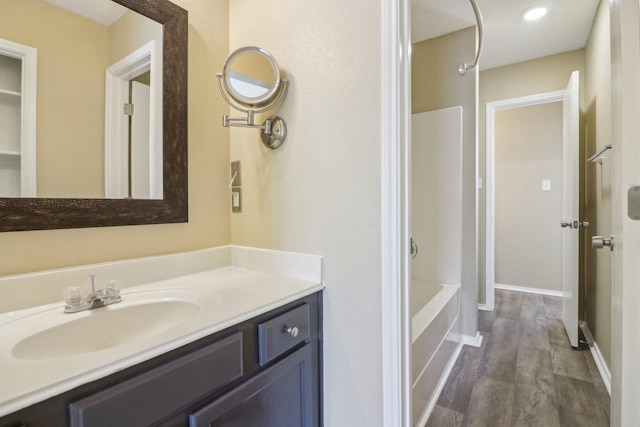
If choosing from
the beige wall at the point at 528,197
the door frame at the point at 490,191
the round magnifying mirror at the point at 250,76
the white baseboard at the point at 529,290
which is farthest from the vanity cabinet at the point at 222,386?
the beige wall at the point at 528,197

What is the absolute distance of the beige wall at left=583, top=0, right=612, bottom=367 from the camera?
71.1 inches

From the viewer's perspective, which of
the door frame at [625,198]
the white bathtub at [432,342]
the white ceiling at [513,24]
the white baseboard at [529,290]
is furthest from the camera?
the white baseboard at [529,290]

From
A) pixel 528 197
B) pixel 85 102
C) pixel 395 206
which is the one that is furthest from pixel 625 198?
pixel 528 197

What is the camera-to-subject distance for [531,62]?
286 cm

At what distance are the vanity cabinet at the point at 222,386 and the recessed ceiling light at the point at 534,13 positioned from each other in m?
2.41

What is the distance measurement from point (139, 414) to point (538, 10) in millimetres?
2943

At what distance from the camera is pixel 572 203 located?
2.13 metres

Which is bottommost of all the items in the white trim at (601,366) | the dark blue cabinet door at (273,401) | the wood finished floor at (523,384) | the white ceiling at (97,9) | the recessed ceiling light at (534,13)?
the wood finished floor at (523,384)

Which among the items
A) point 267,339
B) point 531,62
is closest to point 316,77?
point 267,339

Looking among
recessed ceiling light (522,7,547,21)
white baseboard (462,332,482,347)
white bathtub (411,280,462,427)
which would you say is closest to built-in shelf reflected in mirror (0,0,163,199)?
white bathtub (411,280,462,427)

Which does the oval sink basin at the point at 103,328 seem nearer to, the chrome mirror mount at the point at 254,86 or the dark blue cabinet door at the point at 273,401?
the dark blue cabinet door at the point at 273,401

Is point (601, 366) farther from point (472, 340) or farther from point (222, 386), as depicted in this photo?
point (222, 386)

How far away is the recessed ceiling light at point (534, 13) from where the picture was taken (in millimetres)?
2090

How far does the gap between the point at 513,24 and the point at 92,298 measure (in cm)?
297
